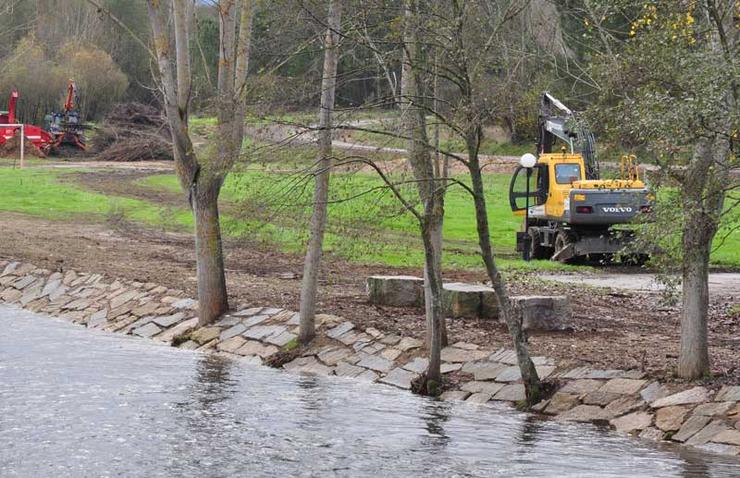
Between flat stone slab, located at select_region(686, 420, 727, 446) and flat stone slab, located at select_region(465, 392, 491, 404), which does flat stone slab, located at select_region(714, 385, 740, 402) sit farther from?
flat stone slab, located at select_region(465, 392, 491, 404)

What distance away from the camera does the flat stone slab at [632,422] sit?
43.4ft

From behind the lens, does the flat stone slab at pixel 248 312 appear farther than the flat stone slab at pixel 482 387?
Yes

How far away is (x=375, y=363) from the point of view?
16953 mm

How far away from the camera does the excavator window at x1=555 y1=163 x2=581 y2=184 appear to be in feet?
95.2

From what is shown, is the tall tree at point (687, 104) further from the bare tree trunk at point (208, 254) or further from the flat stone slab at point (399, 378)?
the bare tree trunk at point (208, 254)

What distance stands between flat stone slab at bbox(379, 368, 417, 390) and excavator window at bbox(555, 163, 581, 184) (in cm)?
1352

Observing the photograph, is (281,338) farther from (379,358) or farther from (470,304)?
(470,304)

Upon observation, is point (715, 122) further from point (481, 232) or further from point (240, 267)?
point (240, 267)

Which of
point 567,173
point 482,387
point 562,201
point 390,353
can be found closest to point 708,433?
point 482,387

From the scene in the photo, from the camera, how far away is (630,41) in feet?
44.0

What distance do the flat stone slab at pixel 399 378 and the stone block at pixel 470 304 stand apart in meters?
2.07

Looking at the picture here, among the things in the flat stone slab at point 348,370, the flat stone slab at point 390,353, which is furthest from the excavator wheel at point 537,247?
the flat stone slab at point 348,370

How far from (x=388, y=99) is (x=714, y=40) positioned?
12.3ft

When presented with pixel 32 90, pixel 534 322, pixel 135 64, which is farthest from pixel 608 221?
pixel 135 64
